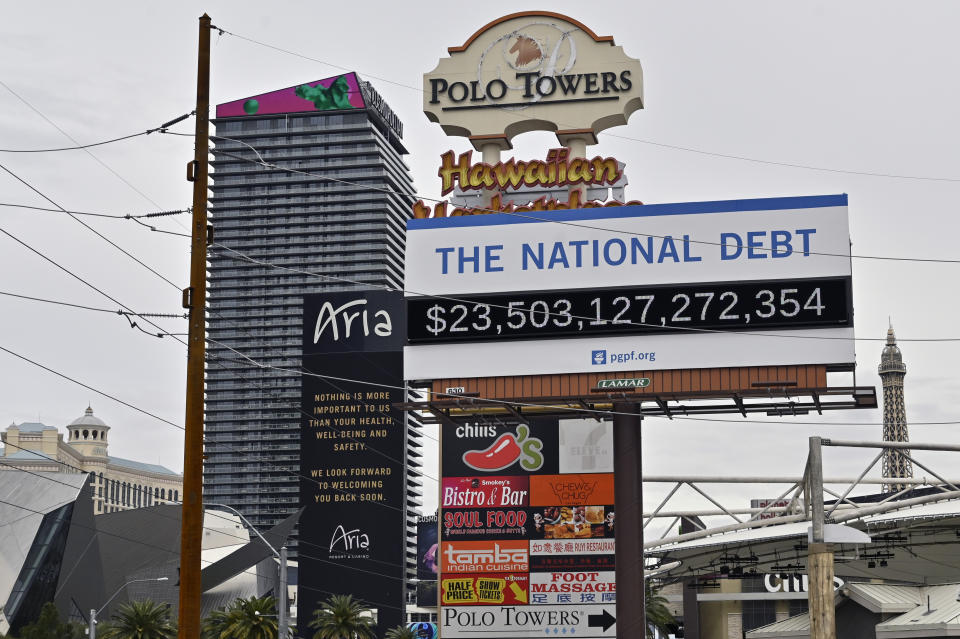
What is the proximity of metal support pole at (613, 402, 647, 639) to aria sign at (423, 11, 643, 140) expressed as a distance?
35.3ft

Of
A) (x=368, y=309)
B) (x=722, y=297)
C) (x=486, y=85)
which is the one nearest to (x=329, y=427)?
(x=368, y=309)

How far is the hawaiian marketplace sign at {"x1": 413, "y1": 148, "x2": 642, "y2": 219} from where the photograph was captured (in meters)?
45.5

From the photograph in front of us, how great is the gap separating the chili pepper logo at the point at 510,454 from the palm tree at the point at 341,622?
74.9 ft

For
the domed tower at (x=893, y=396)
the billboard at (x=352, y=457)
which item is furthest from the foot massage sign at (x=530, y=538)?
the domed tower at (x=893, y=396)

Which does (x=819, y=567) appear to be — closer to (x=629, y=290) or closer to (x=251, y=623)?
(x=629, y=290)

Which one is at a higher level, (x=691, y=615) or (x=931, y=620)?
(x=931, y=620)

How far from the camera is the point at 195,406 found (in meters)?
21.7

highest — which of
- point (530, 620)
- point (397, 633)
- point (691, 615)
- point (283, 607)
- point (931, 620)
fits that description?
point (283, 607)

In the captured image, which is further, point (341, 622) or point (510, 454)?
point (341, 622)

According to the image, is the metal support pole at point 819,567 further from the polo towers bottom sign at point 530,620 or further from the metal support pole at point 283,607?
the polo towers bottom sign at point 530,620

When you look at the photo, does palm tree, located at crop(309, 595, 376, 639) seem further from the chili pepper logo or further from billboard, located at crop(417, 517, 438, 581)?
billboard, located at crop(417, 517, 438, 581)

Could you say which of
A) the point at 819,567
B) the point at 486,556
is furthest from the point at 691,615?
the point at 819,567

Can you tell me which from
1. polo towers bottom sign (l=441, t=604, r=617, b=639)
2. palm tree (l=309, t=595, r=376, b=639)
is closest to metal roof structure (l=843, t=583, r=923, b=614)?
polo towers bottom sign (l=441, t=604, r=617, b=639)

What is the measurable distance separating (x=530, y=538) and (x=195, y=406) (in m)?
54.2
